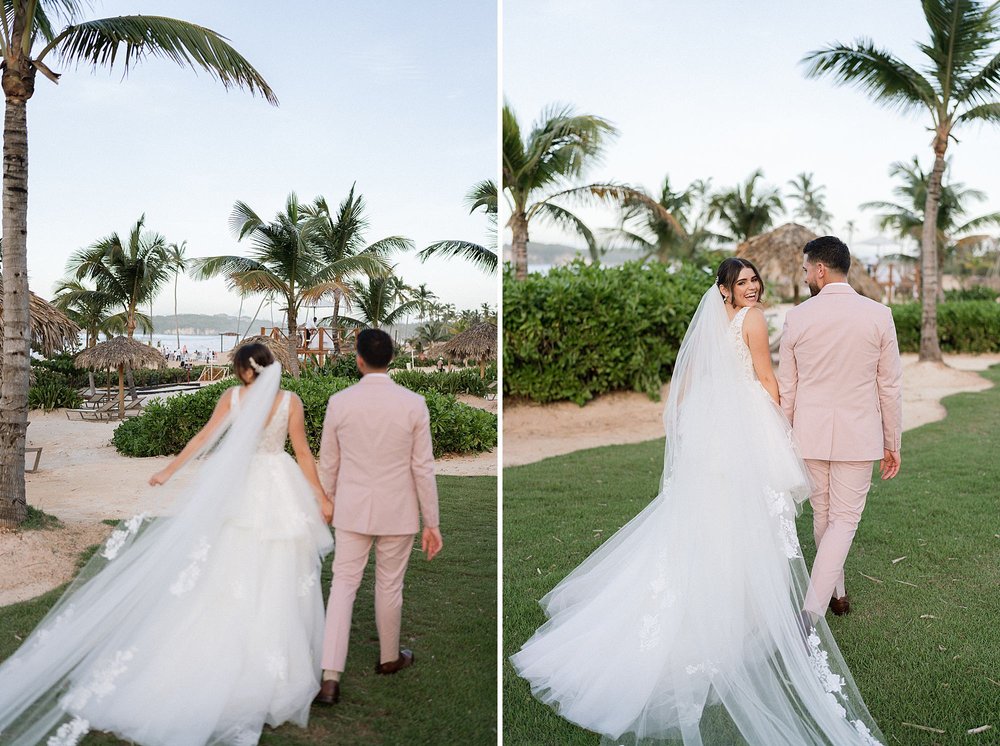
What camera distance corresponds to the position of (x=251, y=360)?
11.4 feet

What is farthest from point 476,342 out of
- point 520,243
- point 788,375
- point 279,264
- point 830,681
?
point 520,243

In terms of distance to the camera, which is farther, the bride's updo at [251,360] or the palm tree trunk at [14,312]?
the palm tree trunk at [14,312]

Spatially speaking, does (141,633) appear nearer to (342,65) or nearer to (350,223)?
(350,223)

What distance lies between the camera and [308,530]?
3.50 m

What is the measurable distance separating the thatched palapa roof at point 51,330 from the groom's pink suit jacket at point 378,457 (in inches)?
129

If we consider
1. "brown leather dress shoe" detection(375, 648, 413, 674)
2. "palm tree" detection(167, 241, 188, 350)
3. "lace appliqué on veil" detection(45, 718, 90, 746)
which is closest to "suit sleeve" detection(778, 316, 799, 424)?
"brown leather dress shoe" detection(375, 648, 413, 674)

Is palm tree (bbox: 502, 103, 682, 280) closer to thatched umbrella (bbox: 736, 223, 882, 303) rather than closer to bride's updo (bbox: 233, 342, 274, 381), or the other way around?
thatched umbrella (bbox: 736, 223, 882, 303)

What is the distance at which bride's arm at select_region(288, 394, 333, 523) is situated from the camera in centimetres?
344

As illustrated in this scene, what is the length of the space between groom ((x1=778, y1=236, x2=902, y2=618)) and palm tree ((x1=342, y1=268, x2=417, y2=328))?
290 cm

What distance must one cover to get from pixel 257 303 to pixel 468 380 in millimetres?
2014

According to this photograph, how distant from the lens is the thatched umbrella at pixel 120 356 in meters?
5.70

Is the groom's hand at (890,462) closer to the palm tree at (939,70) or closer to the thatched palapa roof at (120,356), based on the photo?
the thatched palapa roof at (120,356)

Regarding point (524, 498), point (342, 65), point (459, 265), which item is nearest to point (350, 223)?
point (459, 265)

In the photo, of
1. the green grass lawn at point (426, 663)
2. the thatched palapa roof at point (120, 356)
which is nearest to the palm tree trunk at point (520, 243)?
the thatched palapa roof at point (120, 356)
